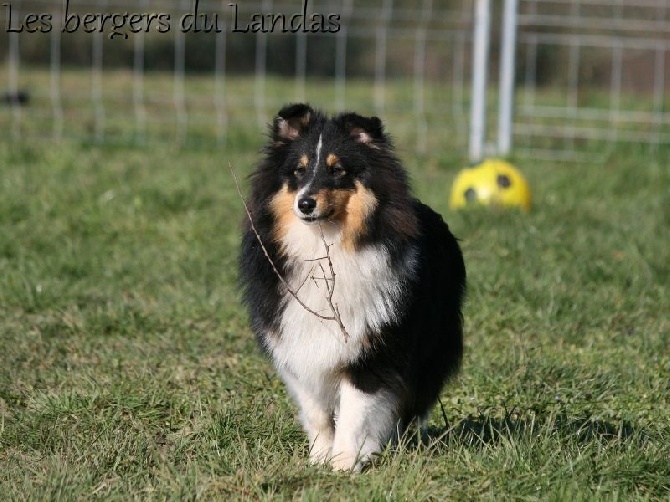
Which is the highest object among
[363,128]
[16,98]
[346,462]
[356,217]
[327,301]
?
[16,98]

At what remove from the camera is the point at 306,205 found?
3.62m

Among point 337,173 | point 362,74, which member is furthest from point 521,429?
point 362,74

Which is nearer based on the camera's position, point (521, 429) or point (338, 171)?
point (338, 171)

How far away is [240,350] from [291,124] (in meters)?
1.72

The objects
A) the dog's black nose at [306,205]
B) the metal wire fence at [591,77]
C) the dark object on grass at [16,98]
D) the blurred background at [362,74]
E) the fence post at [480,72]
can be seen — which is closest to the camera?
the dog's black nose at [306,205]

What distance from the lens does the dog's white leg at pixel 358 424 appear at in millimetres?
3672

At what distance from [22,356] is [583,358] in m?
2.77

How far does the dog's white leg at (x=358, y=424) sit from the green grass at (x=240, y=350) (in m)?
0.15

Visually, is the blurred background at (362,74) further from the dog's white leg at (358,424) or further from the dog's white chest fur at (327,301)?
the dog's white leg at (358,424)

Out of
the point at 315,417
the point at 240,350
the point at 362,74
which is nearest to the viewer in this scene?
the point at 315,417

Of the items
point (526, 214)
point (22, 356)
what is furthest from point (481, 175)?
point (22, 356)

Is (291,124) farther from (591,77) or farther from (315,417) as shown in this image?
(591,77)

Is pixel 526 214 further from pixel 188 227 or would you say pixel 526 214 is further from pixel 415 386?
pixel 415 386

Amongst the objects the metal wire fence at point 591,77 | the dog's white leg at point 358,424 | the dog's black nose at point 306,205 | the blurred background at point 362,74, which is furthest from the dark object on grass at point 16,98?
the dog's white leg at point 358,424
